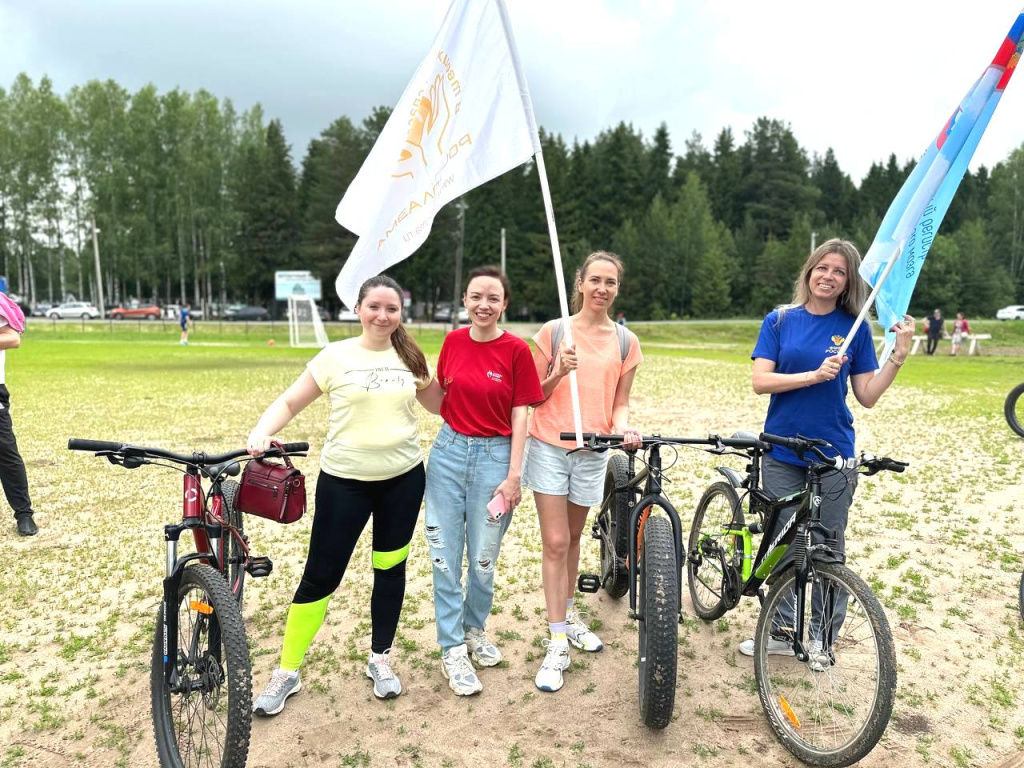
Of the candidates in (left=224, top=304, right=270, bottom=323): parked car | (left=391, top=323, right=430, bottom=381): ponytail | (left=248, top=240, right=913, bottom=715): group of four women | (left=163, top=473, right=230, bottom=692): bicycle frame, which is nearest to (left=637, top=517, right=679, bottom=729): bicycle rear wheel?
(left=248, top=240, right=913, bottom=715): group of four women

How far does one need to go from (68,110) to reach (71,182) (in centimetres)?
535

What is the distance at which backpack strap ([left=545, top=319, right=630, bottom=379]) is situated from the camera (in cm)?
356

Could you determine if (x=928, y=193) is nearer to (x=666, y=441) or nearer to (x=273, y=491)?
(x=666, y=441)

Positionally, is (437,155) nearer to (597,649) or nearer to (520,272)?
(597,649)

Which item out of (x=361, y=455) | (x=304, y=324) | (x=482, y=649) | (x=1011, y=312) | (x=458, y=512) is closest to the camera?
(x=361, y=455)

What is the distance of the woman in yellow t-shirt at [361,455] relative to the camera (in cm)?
307

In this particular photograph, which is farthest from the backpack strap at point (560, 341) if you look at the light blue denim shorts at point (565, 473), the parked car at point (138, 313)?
the parked car at point (138, 313)

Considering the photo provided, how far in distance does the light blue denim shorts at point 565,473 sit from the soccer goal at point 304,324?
3047 cm

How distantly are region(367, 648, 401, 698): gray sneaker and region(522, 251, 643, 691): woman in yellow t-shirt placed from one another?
2.34 feet

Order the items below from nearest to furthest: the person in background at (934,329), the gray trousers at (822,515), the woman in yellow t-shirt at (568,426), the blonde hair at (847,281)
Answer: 1. the gray trousers at (822,515)
2. the blonde hair at (847,281)
3. the woman in yellow t-shirt at (568,426)
4. the person in background at (934,329)

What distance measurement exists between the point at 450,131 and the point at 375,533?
1.98m

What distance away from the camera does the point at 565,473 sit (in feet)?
11.7

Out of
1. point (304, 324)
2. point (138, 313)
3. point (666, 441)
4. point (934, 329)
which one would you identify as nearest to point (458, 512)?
point (666, 441)

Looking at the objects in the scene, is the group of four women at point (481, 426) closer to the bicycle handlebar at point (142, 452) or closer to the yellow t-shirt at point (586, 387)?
the yellow t-shirt at point (586, 387)
